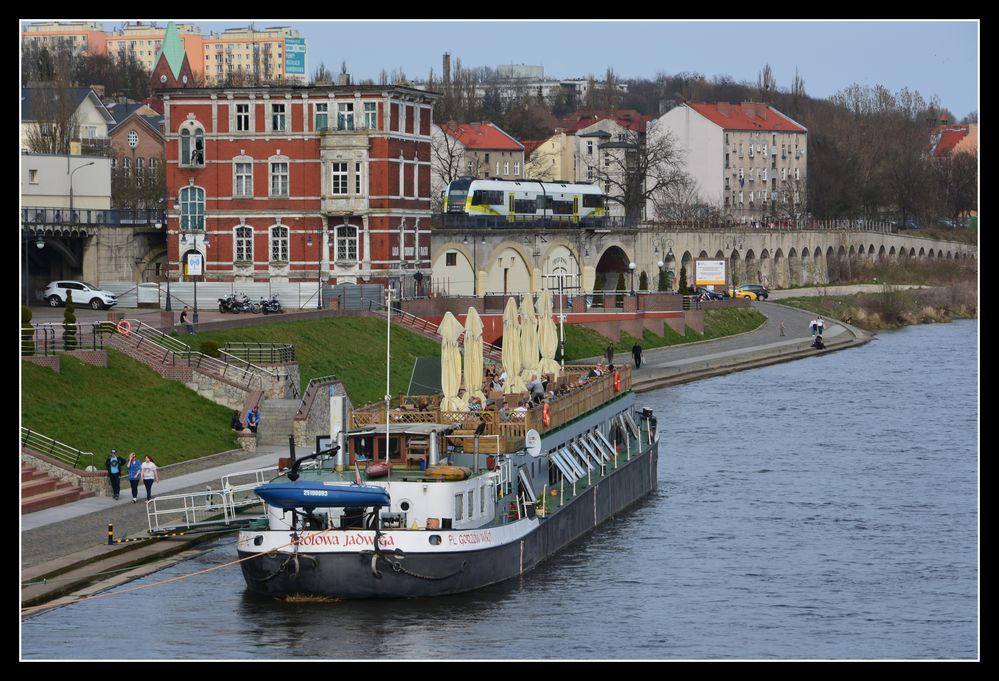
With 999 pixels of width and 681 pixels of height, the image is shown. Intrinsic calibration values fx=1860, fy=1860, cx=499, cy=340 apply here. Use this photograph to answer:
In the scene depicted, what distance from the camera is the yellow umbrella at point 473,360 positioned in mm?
50875

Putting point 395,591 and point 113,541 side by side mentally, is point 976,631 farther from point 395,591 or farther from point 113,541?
point 113,541

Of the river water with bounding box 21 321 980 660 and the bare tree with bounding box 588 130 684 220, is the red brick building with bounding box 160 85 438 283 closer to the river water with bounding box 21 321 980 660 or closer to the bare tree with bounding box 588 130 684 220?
the river water with bounding box 21 321 980 660

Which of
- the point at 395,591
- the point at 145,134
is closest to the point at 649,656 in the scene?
the point at 395,591

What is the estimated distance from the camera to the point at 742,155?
182625 mm

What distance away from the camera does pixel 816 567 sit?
47.7 m

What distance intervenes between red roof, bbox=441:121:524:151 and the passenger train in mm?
48760

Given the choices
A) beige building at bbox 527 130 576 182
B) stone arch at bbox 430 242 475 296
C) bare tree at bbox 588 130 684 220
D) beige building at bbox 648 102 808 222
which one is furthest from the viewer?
beige building at bbox 527 130 576 182

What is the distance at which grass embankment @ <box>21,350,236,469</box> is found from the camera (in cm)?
5553

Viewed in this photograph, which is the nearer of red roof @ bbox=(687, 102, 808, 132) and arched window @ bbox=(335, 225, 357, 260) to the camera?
arched window @ bbox=(335, 225, 357, 260)

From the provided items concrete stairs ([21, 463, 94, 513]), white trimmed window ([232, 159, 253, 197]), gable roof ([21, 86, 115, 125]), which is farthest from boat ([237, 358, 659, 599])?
gable roof ([21, 86, 115, 125])

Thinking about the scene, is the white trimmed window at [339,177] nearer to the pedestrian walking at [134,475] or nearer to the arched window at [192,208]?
the arched window at [192,208]

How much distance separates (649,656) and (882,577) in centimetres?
1020

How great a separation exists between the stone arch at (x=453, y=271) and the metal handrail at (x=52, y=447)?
59.2 meters

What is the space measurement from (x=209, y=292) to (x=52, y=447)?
41.4 meters
